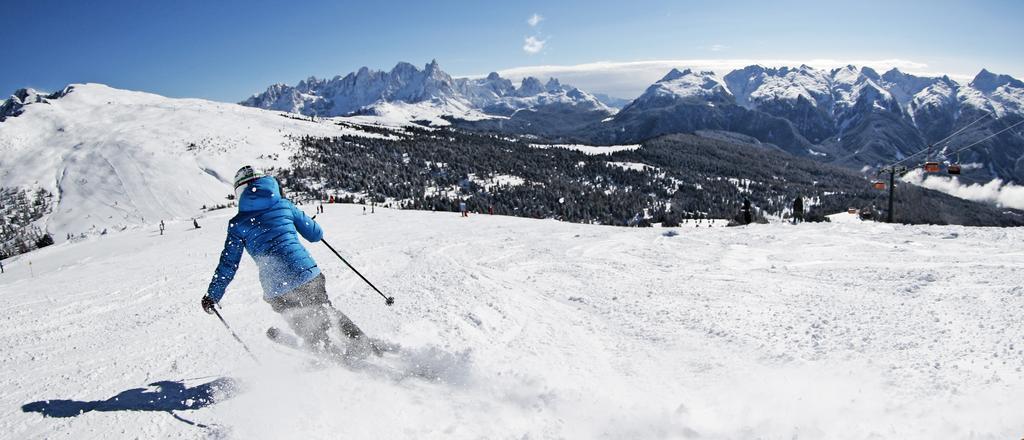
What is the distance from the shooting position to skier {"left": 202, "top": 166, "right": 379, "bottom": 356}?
5.86 m

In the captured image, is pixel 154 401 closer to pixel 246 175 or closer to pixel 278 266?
pixel 278 266

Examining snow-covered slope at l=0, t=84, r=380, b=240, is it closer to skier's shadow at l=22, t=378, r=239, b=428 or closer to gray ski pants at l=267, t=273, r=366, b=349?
skier's shadow at l=22, t=378, r=239, b=428

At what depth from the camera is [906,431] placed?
416 centimetres

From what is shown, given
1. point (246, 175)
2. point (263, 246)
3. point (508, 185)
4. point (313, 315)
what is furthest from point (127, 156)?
point (313, 315)

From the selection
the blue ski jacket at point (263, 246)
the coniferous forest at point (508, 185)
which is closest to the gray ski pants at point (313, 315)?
the blue ski jacket at point (263, 246)

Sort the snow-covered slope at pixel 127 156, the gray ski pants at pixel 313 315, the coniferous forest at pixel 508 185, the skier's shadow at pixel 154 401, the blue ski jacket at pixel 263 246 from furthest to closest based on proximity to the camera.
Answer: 1. the coniferous forest at pixel 508 185
2. the snow-covered slope at pixel 127 156
3. the gray ski pants at pixel 313 315
4. the blue ski jacket at pixel 263 246
5. the skier's shadow at pixel 154 401

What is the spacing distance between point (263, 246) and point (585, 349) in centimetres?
429

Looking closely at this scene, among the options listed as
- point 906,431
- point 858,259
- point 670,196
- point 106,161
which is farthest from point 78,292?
point 670,196

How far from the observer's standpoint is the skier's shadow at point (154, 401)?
5004 millimetres

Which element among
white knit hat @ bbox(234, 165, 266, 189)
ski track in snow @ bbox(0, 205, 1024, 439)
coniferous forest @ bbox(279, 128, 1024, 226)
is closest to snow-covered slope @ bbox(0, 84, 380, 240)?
coniferous forest @ bbox(279, 128, 1024, 226)

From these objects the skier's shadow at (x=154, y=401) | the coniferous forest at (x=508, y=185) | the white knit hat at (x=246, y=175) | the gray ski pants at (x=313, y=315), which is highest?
the white knit hat at (x=246, y=175)

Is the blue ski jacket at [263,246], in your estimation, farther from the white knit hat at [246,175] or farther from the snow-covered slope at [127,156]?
the snow-covered slope at [127,156]

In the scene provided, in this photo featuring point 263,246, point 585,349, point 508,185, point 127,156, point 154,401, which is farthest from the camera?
point 508,185

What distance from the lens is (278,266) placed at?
5895 mm
